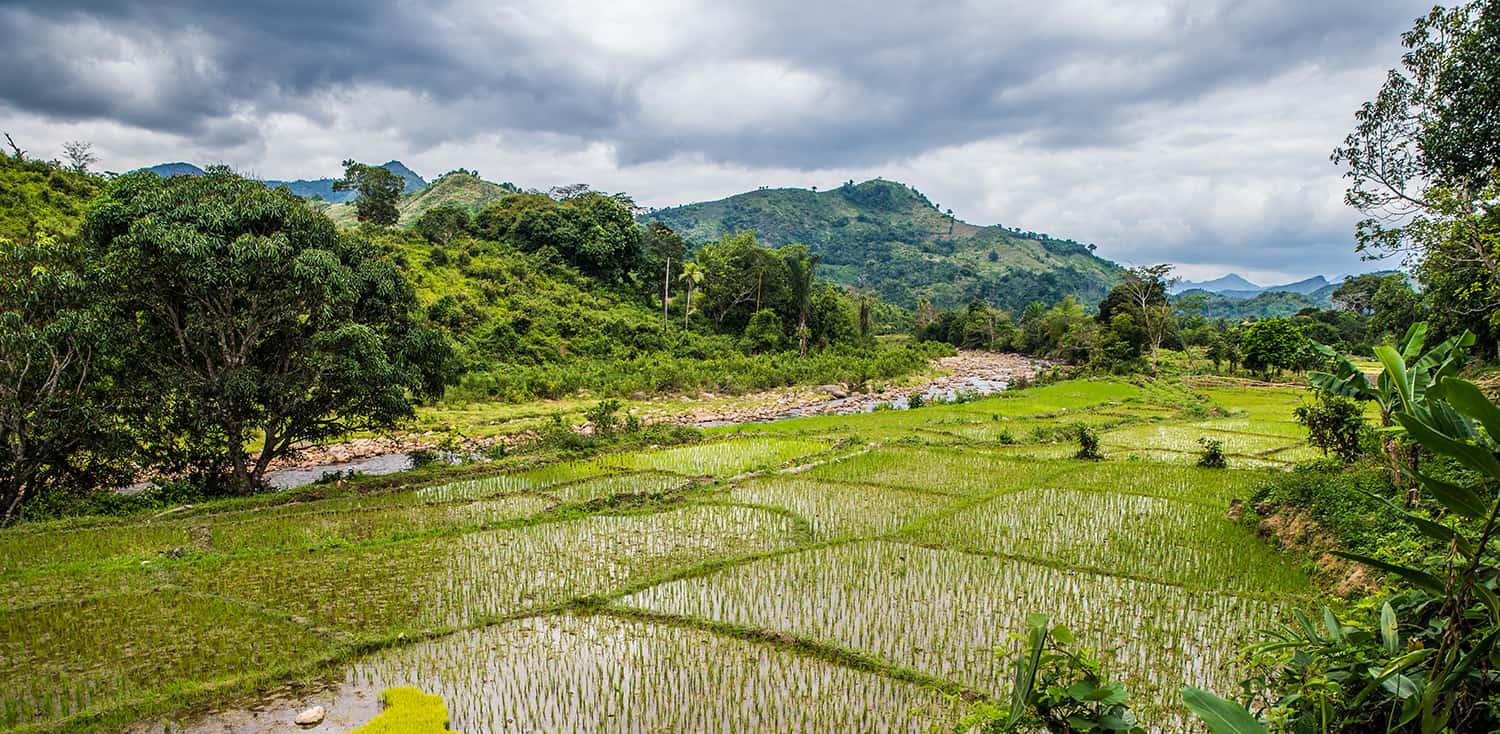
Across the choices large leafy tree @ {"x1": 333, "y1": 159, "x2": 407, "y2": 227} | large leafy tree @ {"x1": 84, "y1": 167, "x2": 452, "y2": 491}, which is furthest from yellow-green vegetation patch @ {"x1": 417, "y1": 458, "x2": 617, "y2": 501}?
large leafy tree @ {"x1": 333, "y1": 159, "x2": 407, "y2": 227}

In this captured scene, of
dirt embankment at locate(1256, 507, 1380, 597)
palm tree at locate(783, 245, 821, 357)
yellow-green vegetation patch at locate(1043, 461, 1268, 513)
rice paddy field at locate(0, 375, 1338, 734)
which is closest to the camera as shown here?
rice paddy field at locate(0, 375, 1338, 734)

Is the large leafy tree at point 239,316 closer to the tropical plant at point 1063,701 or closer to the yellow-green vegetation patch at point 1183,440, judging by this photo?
the tropical plant at point 1063,701

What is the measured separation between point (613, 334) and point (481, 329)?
648cm

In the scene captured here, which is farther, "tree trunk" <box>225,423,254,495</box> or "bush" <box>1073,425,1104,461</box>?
"bush" <box>1073,425,1104,461</box>

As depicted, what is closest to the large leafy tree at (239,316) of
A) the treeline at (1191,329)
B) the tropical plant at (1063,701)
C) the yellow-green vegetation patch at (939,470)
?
the yellow-green vegetation patch at (939,470)

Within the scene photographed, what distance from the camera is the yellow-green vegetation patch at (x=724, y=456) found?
14740 mm

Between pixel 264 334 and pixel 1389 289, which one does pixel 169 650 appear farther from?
pixel 1389 289

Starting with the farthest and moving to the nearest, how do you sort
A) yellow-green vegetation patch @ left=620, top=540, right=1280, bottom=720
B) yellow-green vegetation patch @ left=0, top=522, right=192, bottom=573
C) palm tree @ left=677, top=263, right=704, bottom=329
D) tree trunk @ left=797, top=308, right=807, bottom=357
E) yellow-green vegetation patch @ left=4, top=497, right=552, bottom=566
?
1. palm tree @ left=677, top=263, right=704, bottom=329
2. tree trunk @ left=797, top=308, right=807, bottom=357
3. yellow-green vegetation patch @ left=4, top=497, right=552, bottom=566
4. yellow-green vegetation patch @ left=0, top=522, right=192, bottom=573
5. yellow-green vegetation patch @ left=620, top=540, right=1280, bottom=720

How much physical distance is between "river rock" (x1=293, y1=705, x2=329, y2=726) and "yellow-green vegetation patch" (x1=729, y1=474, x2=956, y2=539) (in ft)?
20.4

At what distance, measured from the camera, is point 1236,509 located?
1063 centimetres

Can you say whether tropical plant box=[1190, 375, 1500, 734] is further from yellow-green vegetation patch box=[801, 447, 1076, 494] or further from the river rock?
yellow-green vegetation patch box=[801, 447, 1076, 494]

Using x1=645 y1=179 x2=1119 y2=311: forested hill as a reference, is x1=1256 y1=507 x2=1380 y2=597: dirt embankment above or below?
below

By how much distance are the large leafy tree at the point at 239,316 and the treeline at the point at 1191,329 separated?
2925cm

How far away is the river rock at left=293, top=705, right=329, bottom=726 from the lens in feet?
16.8
